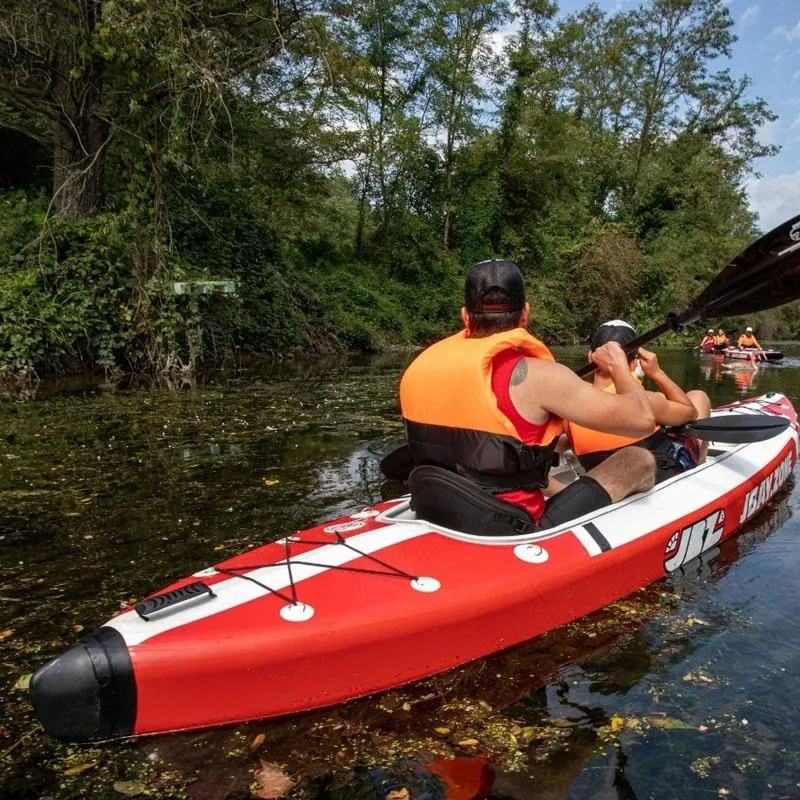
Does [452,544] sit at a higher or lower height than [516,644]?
higher

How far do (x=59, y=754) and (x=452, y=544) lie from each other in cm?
149

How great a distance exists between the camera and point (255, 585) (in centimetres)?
251

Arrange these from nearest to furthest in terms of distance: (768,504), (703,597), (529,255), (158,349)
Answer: (703,597) → (768,504) → (158,349) → (529,255)

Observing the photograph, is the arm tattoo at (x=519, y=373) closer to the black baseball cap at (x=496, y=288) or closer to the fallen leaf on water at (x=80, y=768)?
the black baseball cap at (x=496, y=288)

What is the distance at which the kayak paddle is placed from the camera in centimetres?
403

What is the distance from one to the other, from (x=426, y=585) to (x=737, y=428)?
2.80 metres

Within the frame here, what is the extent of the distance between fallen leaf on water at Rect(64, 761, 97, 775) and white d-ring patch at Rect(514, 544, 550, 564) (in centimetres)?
161

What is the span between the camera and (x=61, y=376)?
32.2 feet

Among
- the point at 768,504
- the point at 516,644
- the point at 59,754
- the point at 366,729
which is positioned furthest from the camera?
the point at 768,504

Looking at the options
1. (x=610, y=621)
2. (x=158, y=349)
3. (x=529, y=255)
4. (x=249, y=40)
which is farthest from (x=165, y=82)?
(x=529, y=255)

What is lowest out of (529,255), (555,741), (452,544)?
(555,741)

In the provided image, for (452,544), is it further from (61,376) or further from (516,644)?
(61,376)

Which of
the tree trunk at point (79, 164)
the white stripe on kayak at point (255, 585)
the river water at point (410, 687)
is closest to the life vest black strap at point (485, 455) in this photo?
the white stripe on kayak at point (255, 585)

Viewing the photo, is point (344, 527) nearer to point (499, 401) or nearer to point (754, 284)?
point (499, 401)
